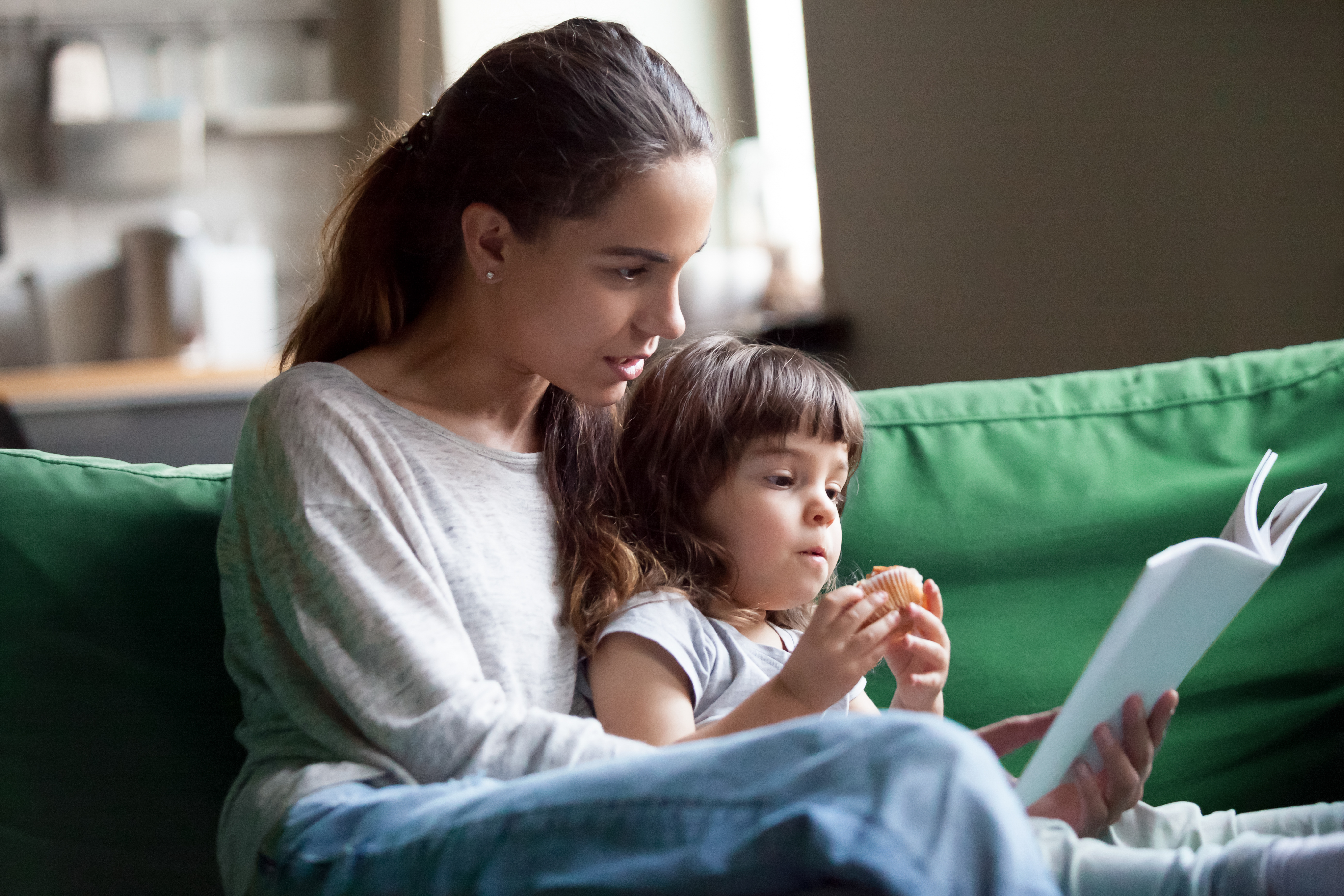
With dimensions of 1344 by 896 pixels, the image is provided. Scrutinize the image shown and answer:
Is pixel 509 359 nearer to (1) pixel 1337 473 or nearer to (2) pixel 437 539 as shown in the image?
(2) pixel 437 539

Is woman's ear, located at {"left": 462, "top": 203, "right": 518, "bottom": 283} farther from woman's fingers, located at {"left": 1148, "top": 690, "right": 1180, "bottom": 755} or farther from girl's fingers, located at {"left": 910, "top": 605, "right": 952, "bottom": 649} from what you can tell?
woman's fingers, located at {"left": 1148, "top": 690, "right": 1180, "bottom": 755}

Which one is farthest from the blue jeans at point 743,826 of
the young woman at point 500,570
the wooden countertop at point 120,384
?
the wooden countertop at point 120,384

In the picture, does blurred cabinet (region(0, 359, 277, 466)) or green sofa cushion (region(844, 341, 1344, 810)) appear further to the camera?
blurred cabinet (region(0, 359, 277, 466))

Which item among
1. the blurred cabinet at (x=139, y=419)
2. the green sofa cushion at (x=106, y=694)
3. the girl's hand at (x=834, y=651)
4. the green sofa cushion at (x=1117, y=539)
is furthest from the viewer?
the blurred cabinet at (x=139, y=419)

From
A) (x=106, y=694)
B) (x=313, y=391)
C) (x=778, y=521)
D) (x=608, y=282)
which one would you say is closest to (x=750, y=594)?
(x=778, y=521)

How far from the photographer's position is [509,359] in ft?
3.49

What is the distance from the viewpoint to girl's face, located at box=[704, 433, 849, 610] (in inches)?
41.5

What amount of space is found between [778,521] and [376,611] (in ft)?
1.23

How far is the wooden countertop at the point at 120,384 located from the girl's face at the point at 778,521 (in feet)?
6.17

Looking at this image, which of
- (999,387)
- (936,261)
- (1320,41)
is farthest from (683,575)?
(936,261)

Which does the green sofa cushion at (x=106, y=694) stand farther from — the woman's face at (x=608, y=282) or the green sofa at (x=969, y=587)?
the woman's face at (x=608, y=282)

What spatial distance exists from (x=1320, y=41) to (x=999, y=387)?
0.85 m

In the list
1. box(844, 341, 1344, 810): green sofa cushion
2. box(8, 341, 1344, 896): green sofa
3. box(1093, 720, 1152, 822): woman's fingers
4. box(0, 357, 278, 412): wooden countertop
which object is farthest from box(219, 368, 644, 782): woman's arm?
box(0, 357, 278, 412): wooden countertop

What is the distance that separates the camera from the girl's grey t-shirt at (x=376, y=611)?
2.66 feet
